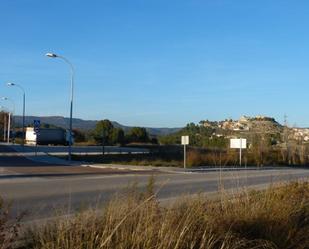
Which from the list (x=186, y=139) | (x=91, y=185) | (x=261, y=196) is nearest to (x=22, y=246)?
A: (x=261, y=196)

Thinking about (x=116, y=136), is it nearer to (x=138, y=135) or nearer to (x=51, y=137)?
(x=138, y=135)

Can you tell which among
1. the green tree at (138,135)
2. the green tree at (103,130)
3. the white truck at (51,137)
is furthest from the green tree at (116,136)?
the white truck at (51,137)

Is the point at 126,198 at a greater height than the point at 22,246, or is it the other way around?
the point at 126,198

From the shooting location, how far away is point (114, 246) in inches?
233

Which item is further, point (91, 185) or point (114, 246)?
point (91, 185)

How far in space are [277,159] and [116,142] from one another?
148ft

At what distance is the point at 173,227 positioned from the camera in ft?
21.4

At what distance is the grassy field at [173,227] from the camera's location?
601 centimetres

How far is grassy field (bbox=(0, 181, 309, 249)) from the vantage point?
6.01m

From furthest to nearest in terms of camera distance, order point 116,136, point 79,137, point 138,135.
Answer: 1. point 79,137
2. point 138,135
3. point 116,136

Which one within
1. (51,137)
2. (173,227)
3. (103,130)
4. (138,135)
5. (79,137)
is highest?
(103,130)

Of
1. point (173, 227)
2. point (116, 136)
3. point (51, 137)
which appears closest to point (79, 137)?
point (116, 136)

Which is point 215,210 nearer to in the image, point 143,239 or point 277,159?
point 143,239

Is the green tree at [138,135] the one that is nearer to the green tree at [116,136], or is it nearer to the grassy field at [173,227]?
the green tree at [116,136]
